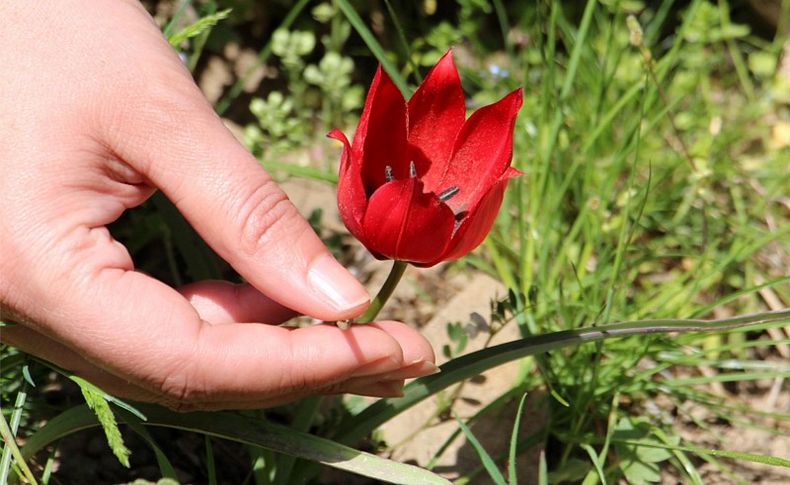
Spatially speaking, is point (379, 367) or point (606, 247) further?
point (606, 247)


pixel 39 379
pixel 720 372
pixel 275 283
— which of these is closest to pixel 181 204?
pixel 275 283

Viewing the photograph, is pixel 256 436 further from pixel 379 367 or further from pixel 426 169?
pixel 426 169

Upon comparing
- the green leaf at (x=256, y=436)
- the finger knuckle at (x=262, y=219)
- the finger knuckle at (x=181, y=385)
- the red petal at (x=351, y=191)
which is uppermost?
the red petal at (x=351, y=191)

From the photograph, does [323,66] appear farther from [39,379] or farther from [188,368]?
[188,368]

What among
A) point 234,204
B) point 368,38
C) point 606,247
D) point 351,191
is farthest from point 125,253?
point 606,247

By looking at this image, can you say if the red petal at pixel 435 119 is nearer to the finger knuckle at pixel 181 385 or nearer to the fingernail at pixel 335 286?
the fingernail at pixel 335 286

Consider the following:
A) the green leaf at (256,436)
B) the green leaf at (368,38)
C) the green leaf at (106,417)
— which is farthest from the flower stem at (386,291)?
the green leaf at (368,38)
